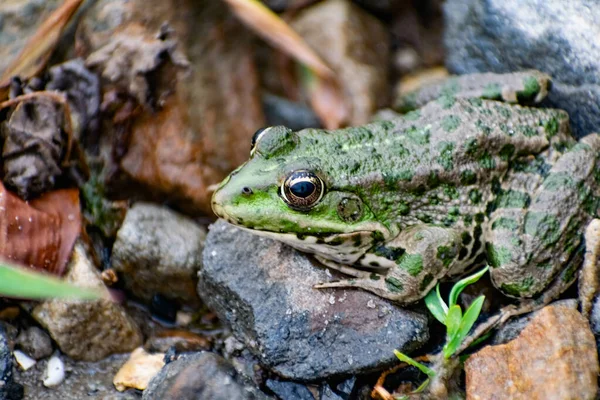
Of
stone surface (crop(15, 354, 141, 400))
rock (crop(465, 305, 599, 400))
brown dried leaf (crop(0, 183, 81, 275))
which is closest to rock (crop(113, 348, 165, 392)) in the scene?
stone surface (crop(15, 354, 141, 400))

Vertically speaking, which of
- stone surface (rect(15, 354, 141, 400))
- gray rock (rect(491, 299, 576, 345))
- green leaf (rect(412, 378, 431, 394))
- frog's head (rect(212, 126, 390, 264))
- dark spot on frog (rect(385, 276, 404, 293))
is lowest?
stone surface (rect(15, 354, 141, 400))

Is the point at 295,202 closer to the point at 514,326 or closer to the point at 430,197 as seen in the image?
the point at 430,197

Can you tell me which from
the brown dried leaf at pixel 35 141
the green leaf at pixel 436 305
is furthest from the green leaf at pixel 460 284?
the brown dried leaf at pixel 35 141

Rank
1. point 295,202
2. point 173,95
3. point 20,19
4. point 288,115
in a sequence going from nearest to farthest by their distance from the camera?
point 295,202, point 20,19, point 173,95, point 288,115

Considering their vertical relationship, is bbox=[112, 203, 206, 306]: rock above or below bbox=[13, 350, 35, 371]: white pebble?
above

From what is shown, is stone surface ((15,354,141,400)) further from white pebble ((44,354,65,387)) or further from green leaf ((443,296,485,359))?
green leaf ((443,296,485,359))

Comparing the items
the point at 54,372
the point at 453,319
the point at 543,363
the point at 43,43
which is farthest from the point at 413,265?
the point at 43,43
